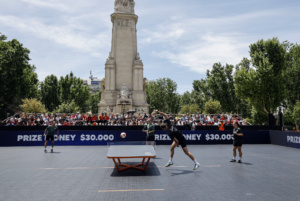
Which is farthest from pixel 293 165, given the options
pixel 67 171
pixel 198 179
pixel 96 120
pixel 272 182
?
pixel 96 120

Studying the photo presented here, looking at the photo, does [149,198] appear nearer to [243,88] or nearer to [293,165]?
[293,165]

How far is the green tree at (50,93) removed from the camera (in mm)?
66125

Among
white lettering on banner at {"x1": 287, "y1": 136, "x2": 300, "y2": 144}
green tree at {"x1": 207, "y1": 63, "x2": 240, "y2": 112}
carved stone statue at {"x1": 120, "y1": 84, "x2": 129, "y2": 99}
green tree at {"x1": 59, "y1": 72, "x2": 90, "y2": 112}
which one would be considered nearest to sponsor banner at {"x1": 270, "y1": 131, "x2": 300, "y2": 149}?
white lettering on banner at {"x1": 287, "y1": 136, "x2": 300, "y2": 144}

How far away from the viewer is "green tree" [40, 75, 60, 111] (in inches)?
2603

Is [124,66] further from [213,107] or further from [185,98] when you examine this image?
[185,98]

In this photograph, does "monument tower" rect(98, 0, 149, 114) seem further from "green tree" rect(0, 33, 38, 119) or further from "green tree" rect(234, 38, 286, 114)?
"green tree" rect(0, 33, 38, 119)

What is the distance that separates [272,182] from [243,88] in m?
32.8

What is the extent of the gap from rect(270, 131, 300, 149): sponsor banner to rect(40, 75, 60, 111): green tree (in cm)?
5801

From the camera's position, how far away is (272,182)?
8.19 metres

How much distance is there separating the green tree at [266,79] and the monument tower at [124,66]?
1650cm

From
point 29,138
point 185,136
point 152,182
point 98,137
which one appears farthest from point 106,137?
point 152,182

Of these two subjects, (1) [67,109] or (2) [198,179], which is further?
(1) [67,109]

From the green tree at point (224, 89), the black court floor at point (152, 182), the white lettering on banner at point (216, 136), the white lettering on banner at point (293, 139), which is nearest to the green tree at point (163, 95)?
the green tree at point (224, 89)

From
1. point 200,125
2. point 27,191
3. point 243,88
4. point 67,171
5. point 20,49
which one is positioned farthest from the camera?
point 20,49
